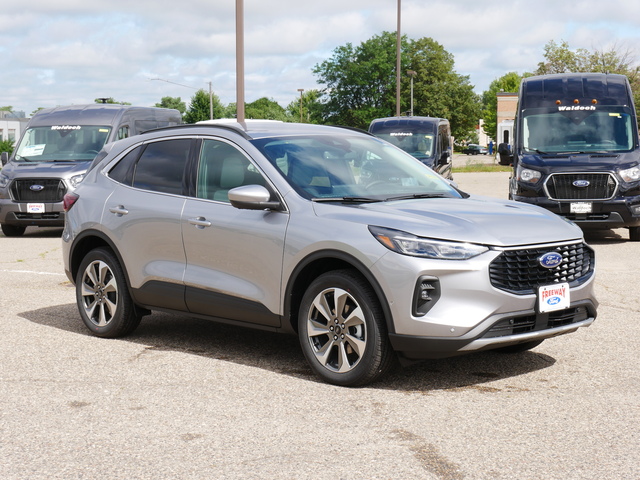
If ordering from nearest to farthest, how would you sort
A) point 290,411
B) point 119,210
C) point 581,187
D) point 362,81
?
1. point 290,411
2. point 119,210
3. point 581,187
4. point 362,81

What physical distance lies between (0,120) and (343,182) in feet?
492

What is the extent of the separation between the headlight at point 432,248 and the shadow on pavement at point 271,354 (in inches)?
34.5

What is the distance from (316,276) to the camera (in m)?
5.95

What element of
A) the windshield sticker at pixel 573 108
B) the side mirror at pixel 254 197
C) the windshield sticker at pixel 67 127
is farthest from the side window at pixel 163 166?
the windshield sticker at pixel 67 127

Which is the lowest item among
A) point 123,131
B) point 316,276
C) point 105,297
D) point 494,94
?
point 105,297

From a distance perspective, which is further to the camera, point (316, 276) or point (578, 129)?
point (578, 129)

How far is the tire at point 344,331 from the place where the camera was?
216 inches

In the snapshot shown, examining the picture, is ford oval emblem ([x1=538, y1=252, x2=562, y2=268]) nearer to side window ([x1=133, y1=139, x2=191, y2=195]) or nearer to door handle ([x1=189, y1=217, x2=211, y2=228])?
door handle ([x1=189, y1=217, x2=211, y2=228])

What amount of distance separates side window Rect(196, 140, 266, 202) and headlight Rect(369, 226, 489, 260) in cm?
129

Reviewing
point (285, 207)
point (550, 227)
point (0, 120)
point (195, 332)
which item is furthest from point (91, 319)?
point (0, 120)

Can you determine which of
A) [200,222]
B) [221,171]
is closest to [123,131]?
[221,171]

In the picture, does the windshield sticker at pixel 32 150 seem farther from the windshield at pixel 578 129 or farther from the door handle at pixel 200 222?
the door handle at pixel 200 222

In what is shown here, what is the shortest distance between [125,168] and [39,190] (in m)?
9.50

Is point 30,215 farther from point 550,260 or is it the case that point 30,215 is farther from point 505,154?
point 550,260
